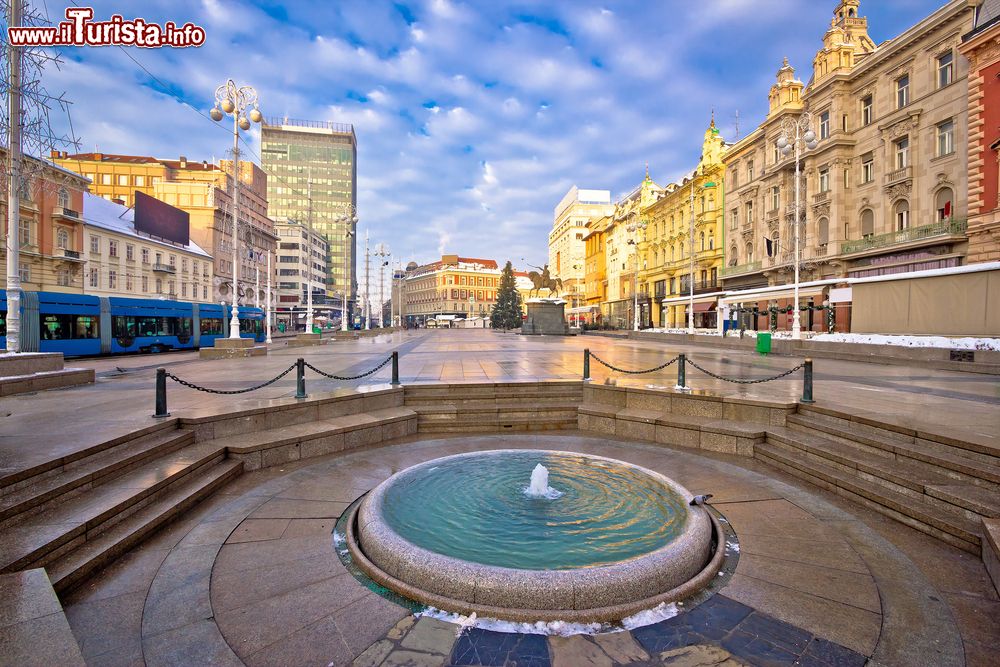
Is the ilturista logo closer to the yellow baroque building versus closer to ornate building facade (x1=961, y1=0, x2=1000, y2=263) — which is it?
ornate building facade (x1=961, y1=0, x2=1000, y2=263)

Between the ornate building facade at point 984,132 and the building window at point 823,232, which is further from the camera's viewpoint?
the building window at point 823,232

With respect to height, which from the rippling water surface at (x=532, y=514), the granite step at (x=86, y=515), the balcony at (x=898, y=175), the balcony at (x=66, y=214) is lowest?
the rippling water surface at (x=532, y=514)

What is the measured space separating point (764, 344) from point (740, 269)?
71.5 ft

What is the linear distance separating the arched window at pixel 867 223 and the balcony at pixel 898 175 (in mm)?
2104

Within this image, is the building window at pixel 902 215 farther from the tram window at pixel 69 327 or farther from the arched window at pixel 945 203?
the tram window at pixel 69 327

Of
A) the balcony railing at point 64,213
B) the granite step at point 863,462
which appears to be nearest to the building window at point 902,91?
the granite step at point 863,462

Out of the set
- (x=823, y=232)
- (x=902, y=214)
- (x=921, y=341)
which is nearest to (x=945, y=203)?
(x=902, y=214)

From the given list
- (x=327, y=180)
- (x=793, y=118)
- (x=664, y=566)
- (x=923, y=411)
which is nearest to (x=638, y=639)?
(x=664, y=566)

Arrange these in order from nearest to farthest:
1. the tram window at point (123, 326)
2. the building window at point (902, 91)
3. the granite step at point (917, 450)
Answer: the granite step at point (917, 450)
the tram window at point (123, 326)
the building window at point (902, 91)

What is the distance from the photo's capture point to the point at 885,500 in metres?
4.88

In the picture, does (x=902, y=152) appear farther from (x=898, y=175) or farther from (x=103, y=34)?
(x=103, y=34)

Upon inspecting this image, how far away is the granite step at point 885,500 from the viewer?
4.16 meters

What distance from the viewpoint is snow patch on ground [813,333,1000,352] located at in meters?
14.0

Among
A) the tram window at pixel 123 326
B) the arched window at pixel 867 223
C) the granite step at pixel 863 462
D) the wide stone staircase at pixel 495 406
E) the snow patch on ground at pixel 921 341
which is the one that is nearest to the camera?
the granite step at pixel 863 462
